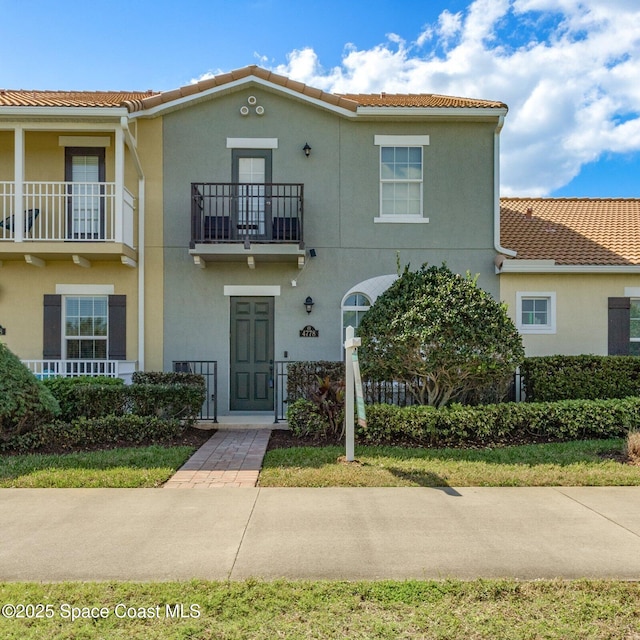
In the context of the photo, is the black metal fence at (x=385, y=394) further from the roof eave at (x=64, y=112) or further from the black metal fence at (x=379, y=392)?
the roof eave at (x=64, y=112)

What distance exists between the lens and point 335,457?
24.1 feet

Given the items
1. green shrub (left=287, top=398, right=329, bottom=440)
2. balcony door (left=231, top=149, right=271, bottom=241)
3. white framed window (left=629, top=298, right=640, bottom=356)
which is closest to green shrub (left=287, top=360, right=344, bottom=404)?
green shrub (left=287, top=398, right=329, bottom=440)

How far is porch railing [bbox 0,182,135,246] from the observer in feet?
33.4

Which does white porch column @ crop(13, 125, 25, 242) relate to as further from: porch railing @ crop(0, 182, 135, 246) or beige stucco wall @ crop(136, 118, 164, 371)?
beige stucco wall @ crop(136, 118, 164, 371)

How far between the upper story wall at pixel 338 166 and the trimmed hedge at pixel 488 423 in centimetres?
398

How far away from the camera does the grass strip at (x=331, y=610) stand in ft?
10.3

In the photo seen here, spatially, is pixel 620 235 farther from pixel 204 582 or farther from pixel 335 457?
pixel 204 582

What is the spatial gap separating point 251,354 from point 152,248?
312 centimetres

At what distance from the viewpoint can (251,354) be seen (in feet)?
35.5

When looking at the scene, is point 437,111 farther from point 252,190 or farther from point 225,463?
point 225,463

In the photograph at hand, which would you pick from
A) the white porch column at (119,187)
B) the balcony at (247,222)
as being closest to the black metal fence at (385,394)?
the balcony at (247,222)

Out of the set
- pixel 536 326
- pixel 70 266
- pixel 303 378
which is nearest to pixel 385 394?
pixel 303 378

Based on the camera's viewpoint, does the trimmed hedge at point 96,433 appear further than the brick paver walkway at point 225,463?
Yes

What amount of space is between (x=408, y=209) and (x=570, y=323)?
14.2 ft
